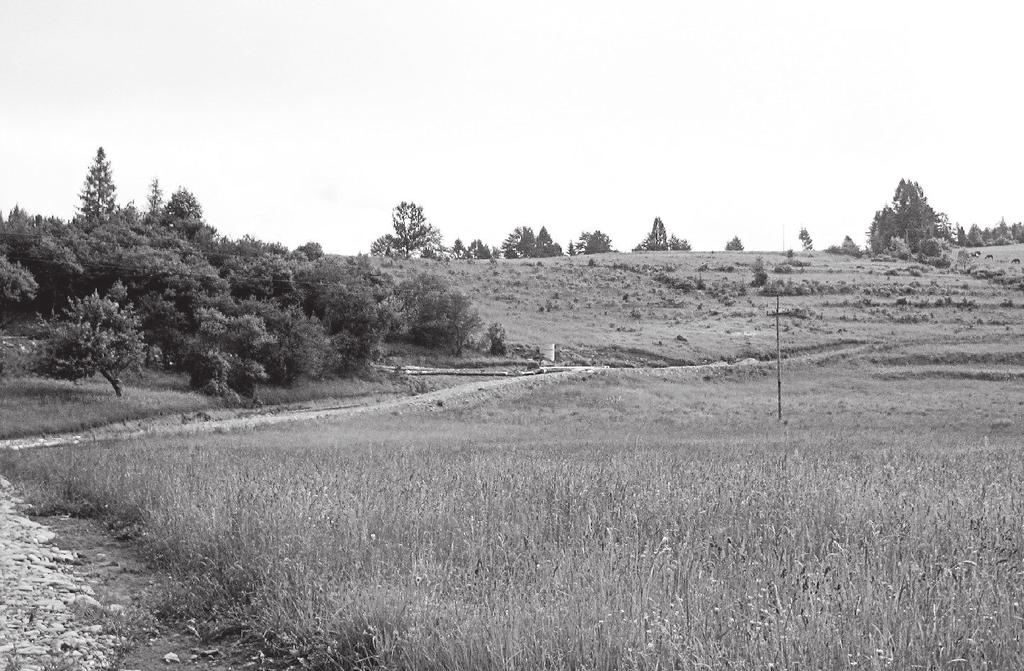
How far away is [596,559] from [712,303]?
97.8m

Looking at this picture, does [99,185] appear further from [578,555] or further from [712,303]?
[578,555]

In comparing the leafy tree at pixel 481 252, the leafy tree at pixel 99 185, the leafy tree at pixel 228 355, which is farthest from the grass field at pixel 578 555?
the leafy tree at pixel 481 252

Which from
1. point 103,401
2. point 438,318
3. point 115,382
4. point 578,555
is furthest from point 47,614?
point 438,318

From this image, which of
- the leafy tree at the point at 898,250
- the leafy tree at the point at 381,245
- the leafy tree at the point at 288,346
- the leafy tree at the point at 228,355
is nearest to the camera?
the leafy tree at the point at 228,355

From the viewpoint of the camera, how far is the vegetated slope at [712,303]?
7606cm

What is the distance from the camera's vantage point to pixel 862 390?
56031mm

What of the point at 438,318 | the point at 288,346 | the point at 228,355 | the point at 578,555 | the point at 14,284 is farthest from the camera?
the point at 438,318

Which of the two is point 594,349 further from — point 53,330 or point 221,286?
point 53,330

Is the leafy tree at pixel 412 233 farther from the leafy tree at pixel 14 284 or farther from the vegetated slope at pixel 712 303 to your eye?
the leafy tree at pixel 14 284

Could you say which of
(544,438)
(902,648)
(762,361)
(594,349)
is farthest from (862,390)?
(902,648)

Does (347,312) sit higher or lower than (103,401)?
higher

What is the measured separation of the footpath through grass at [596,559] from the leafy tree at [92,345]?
27571 millimetres

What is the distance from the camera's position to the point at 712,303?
331ft

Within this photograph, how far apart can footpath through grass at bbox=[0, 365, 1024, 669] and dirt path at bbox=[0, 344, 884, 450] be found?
801 inches
